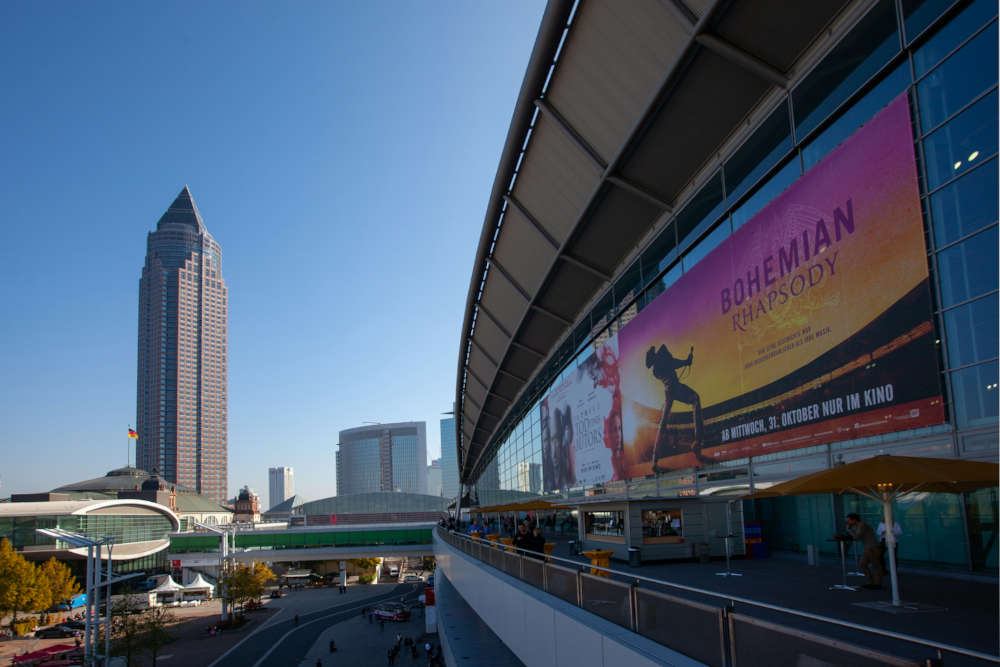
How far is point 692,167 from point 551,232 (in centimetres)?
520

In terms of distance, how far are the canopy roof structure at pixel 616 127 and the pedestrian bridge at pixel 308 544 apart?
6180cm

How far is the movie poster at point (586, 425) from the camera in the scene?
2239 cm

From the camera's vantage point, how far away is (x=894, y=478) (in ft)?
27.5

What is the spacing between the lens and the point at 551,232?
19.9 meters

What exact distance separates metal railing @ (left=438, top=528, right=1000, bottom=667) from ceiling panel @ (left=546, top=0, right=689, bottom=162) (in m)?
9.28

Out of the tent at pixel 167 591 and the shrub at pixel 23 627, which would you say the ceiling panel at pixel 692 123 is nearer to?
the shrub at pixel 23 627

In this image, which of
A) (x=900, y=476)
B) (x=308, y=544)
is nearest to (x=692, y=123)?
(x=900, y=476)

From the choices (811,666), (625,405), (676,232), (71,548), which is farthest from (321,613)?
(811,666)

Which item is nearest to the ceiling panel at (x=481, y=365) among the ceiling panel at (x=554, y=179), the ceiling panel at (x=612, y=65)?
the ceiling panel at (x=554, y=179)

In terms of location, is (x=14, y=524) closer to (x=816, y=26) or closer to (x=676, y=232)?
(x=676, y=232)

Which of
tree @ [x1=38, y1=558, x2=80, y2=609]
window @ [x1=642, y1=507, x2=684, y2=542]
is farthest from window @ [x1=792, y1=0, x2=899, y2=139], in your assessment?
tree @ [x1=38, y1=558, x2=80, y2=609]

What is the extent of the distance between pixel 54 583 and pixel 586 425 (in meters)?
57.6

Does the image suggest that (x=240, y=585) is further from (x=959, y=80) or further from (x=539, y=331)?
(x=959, y=80)

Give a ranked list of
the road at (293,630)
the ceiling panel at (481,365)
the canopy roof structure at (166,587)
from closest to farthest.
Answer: the ceiling panel at (481,365)
the road at (293,630)
the canopy roof structure at (166,587)
